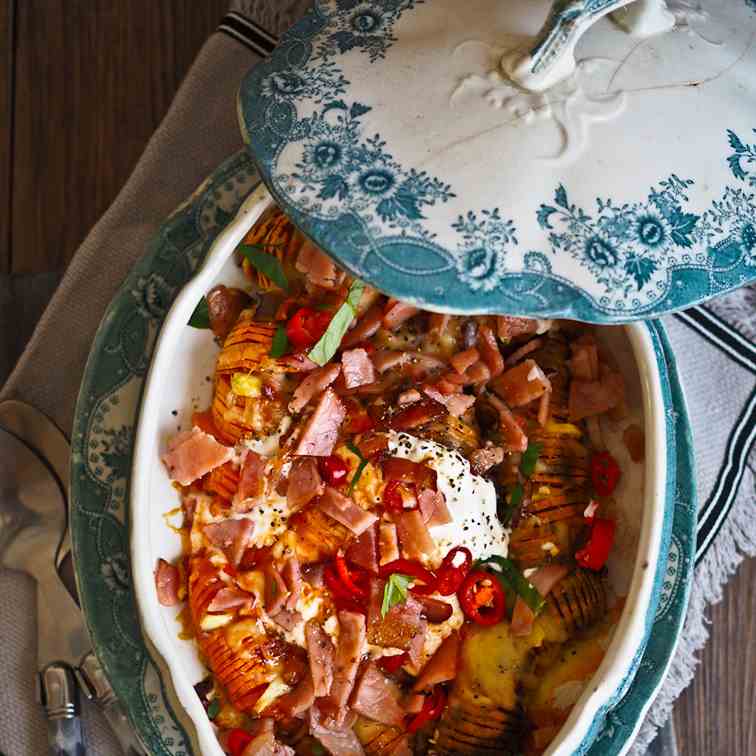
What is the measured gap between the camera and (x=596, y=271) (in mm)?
1130

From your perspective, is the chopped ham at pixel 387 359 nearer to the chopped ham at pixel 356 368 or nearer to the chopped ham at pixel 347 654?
the chopped ham at pixel 356 368

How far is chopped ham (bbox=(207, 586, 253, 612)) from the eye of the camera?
1423mm

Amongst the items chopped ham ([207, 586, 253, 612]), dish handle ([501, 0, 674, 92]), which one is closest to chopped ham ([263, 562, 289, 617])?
chopped ham ([207, 586, 253, 612])

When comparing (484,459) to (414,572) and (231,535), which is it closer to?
(414,572)

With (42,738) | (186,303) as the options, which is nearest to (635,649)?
(186,303)

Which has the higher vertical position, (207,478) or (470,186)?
(470,186)

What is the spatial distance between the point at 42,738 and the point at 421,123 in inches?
45.0

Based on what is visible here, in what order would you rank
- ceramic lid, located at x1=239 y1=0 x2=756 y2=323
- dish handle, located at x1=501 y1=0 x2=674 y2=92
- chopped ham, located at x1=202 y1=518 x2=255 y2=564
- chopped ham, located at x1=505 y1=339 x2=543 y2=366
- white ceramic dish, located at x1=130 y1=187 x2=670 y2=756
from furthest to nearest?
chopped ham, located at x1=505 y1=339 x2=543 y2=366
chopped ham, located at x1=202 y1=518 x2=255 y2=564
white ceramic dish, located at x1=130 y1=187 x2=670 y2=756
ceramic lid, located at x1=239 y1=0 x2=756 y2=323
dish handle, located at x1=501 y1=0 x2=674 y2=92

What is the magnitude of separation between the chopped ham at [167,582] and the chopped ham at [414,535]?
313mm

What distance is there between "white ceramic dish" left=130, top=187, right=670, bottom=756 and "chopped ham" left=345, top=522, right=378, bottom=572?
25 centimetres

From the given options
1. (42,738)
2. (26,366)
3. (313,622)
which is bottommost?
(42,738)

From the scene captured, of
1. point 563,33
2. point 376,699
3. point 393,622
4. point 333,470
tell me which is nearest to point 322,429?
point 333,470

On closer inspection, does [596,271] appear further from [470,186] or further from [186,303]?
[186,303]

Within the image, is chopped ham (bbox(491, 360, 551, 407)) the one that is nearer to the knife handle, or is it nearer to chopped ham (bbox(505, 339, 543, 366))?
chopped ham (bbox(505, 339, 543, 366))
